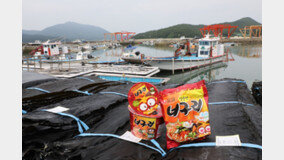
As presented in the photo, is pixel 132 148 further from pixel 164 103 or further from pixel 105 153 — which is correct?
pixel 164 103

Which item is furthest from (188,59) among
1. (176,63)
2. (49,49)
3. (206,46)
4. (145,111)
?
(49,49)

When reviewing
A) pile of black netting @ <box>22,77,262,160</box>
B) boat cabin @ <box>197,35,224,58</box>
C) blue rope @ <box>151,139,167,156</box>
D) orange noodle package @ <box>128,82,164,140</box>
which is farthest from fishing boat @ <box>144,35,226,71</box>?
blue rope @ <box>151,139,167,156</box>

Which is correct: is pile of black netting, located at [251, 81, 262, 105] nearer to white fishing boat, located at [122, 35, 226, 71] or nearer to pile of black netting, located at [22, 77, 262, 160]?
pile of black netting, located at [22, 77, 262, 160]

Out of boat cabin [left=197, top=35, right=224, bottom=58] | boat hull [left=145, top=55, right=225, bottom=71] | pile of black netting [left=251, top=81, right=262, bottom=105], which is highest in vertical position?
boat cabin [left=197, top=35, right=224, bottom=58]

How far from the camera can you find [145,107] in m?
2.32

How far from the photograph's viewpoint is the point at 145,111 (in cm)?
231

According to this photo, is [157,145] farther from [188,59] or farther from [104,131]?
[188,59]

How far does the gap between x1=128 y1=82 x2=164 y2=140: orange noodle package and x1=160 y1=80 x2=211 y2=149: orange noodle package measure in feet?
0.77

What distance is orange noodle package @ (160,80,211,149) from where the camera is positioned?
2.01m

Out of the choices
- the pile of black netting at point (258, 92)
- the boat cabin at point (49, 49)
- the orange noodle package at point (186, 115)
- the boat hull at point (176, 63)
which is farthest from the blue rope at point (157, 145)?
the boat cabin at point (49, 49)

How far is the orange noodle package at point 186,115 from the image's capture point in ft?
6.61

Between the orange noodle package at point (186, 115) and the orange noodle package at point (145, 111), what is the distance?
0.23 metres

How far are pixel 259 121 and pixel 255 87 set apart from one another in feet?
9.79

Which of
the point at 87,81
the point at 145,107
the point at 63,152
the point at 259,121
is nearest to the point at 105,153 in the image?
the point at 63,152
